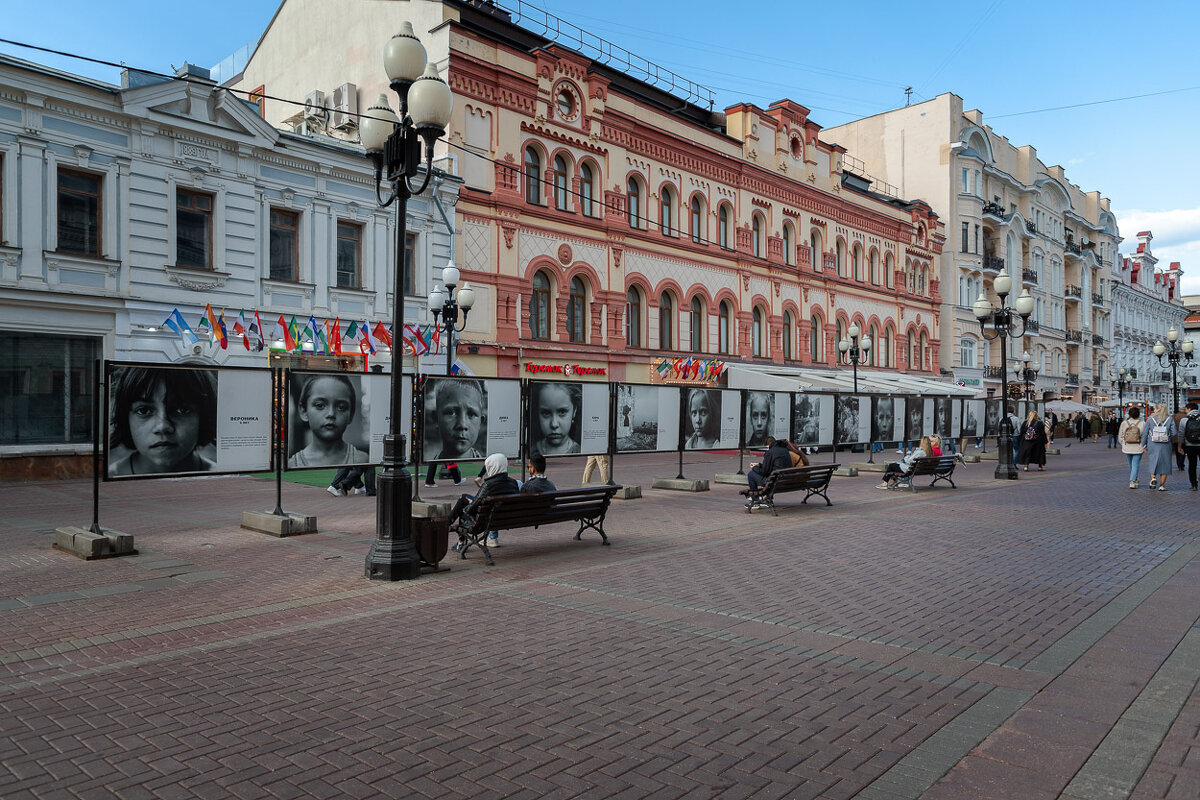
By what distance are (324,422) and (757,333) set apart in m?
28.9

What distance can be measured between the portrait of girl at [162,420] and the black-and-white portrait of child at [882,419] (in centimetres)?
1721

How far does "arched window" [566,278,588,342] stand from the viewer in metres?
29.7

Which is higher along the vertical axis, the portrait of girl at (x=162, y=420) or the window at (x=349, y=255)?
the window at (x=349, y=255)

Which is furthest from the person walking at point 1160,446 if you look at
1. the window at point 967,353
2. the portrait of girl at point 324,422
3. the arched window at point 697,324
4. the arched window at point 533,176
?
the window at point 967,353

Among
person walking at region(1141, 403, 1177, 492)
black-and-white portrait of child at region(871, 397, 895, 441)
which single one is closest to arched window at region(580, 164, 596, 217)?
black-and-white portrait of child at region(871, 397, 895, 441)

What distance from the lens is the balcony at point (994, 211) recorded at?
5377 centimetres

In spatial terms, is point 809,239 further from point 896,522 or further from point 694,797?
point 694,797

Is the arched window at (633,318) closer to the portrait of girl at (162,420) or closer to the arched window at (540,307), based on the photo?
the arched window at (540,307)

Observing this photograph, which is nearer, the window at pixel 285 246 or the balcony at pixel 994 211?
the window at pixel 285 246

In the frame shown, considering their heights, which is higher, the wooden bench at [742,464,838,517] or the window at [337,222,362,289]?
the window at [337,222,362,289]

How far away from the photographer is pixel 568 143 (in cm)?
Answer: 2877

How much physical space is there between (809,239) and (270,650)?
3758cm

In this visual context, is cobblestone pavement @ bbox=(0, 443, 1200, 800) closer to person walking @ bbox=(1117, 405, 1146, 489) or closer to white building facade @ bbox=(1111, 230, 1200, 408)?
person walking @ bbox=(1117, 405, 1146, 489)

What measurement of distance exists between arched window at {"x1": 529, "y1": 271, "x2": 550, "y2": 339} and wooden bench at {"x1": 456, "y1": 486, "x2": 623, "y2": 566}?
1832 centimetres
